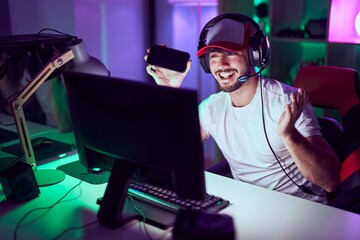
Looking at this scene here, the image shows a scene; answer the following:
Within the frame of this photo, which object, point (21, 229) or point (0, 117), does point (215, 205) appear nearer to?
point (21, 229)

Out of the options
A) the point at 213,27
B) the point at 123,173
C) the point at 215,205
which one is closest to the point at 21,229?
the point at 123,173

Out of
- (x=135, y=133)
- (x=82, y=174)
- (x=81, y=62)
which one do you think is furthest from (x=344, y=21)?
(x=135, y=133)

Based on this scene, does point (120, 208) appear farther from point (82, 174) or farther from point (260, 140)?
point (260, 140)

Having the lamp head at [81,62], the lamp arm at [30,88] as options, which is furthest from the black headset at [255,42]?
the lamp arm at [30,88]

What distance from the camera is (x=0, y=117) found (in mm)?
1569

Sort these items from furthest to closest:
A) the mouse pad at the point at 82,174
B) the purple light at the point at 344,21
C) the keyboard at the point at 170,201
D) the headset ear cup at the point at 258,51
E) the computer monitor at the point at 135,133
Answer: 1. the purple light at the point at 344,21
2. the headset ear cup at the point at 258,51
3. the mouse pad at the point at 82,174
4. the keyboard at the point at 170,201
5. the computer monitor at the point at 135,133

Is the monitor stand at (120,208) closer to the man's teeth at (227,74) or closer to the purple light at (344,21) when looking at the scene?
the man's teeth at (227,74)

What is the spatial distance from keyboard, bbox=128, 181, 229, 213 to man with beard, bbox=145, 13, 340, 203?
1.21 ft

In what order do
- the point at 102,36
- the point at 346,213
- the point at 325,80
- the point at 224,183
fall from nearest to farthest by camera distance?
the point at 346,213 → the point at 224,183 → the point at 325,80 → the point at 102,36

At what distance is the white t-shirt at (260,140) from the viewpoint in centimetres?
172

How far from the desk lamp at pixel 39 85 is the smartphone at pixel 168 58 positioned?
0.29m

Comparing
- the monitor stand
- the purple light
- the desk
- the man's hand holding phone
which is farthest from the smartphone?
the purple light

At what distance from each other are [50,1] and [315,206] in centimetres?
217

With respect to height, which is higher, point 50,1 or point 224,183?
point 50,1
